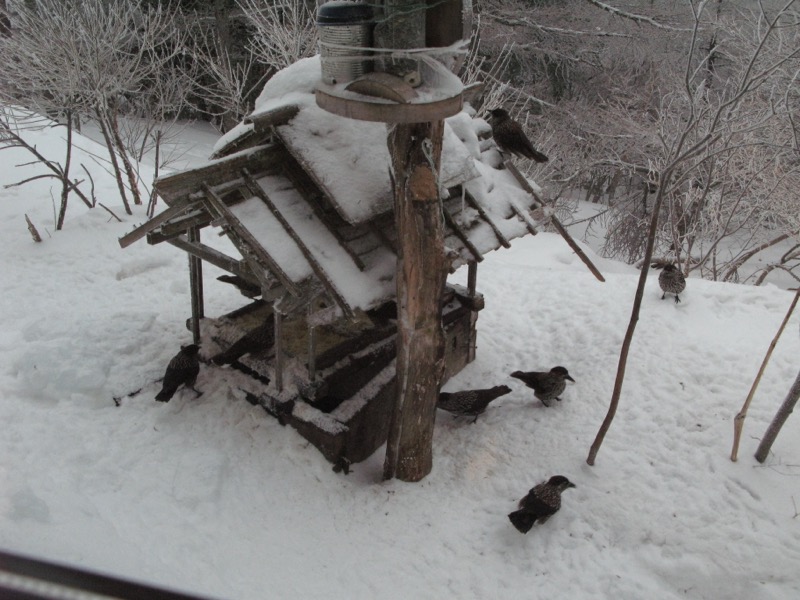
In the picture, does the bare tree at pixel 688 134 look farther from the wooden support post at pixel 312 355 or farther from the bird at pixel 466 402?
the wooden support post at pixel 312 355

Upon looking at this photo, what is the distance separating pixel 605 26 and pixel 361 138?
46.6 ft

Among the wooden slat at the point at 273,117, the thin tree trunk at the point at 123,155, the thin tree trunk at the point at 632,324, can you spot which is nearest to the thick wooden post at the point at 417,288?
the wooden slat at the point at 273,117

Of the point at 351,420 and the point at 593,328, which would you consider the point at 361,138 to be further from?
the point at 593,328

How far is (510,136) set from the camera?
6965 millimetres

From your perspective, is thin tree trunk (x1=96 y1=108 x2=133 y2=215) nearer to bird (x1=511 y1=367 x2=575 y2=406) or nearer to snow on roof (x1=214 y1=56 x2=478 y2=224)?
snow on roof (x1=214 y1=56 x2=478 y2=224)

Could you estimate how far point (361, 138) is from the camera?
5566mm

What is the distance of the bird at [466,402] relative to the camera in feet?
22.6

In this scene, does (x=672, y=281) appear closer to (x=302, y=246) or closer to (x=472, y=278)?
(x=472, y=278)

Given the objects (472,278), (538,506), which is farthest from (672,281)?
(538,506)

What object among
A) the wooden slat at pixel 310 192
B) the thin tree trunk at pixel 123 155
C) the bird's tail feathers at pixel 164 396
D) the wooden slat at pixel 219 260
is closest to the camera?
the wooden slat at pixel 310 192

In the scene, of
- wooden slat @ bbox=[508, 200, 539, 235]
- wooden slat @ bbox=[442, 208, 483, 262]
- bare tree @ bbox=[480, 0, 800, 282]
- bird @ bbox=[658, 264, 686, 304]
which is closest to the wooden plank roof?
wooden slat @ bbox=[442, 208, 483, 262]

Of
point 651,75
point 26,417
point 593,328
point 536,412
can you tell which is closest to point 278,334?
point 26,417

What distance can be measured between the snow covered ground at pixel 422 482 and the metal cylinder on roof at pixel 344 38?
344 centimetres

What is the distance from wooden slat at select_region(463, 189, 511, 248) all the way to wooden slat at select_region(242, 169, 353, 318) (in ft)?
7.06
